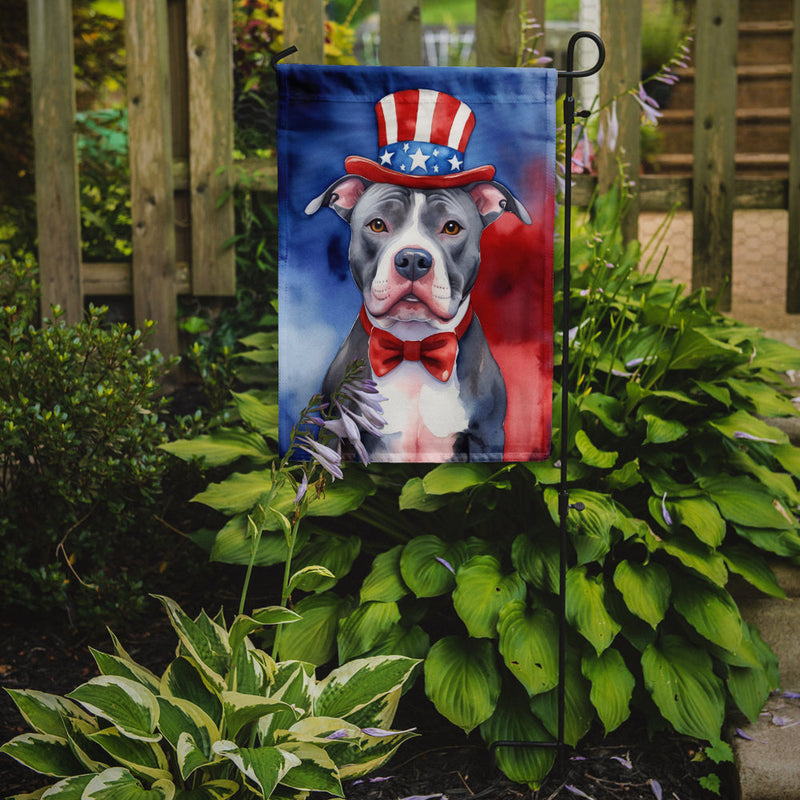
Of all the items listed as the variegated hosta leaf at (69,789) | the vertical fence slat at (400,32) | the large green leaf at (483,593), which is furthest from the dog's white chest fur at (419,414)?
the vertical fence slat at (400,32)

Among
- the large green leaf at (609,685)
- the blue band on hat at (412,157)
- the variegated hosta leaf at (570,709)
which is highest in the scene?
the blue band on hat at (412,157)

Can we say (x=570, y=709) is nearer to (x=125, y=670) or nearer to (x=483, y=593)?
(x=483, y=593)

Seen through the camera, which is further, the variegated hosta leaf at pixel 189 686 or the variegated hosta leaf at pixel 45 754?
the variegated hosta leaf at pixel 189 686

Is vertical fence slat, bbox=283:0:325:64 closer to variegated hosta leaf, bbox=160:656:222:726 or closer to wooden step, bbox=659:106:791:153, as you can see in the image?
variegated hosta leaf, bbox=160:656:222:726

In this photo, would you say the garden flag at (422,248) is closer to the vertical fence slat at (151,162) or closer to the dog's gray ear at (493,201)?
the dog's gray ear at (493,201)

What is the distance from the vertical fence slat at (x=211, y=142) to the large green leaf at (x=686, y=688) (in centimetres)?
225

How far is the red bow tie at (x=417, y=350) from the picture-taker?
1.91m

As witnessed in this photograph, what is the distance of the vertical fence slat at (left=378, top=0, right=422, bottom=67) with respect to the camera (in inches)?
128

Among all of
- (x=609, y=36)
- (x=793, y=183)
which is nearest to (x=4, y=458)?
(x=609, y=36)

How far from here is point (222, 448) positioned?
8.20 feet

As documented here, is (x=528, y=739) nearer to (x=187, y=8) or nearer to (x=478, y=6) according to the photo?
(x=478, y=6)

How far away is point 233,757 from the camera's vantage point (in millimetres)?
1517

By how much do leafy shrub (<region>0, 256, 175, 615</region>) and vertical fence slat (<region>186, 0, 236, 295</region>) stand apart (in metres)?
1.03

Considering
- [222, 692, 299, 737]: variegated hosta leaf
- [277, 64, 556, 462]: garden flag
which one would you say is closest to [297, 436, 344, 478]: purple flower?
[277, 64, 556, 462]: garden flag
